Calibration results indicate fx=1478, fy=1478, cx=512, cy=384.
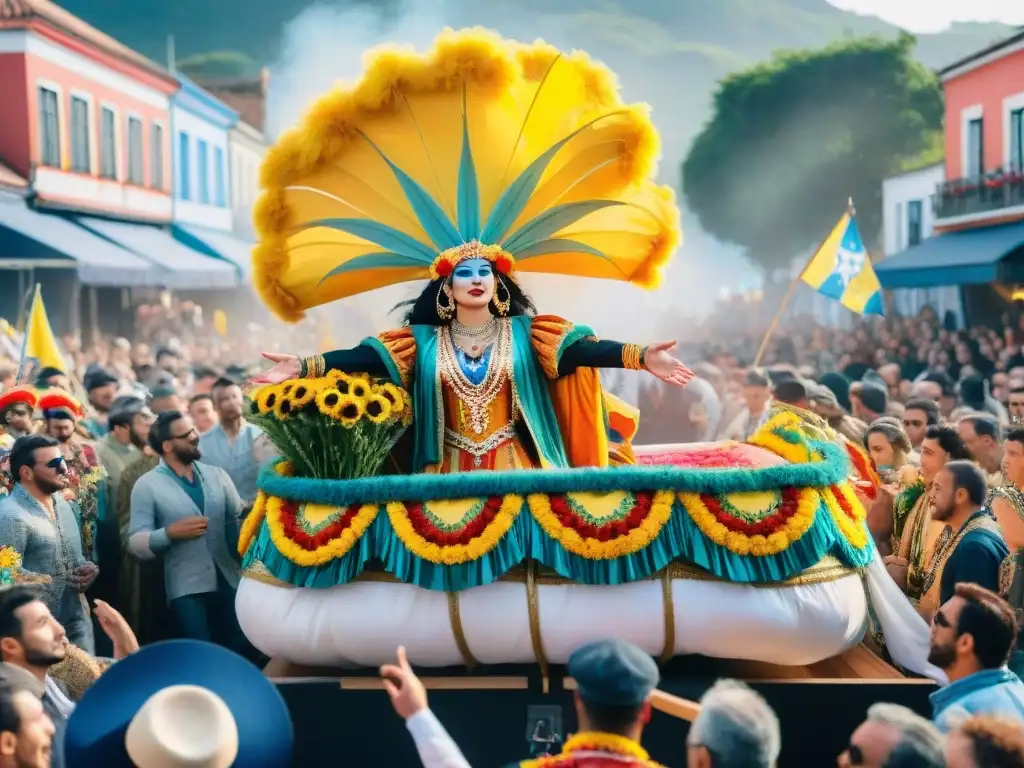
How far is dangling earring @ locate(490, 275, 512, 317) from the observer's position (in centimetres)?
650

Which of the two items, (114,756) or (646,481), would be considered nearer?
(114,756)

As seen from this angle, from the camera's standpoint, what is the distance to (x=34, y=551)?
6.02 meters

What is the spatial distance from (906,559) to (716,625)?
65.5 inches

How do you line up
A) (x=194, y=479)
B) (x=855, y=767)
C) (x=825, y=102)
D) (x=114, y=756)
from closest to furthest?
1. (x=855, y=767)
2. (x=114, y=756)
3. (x=194, y=479)
4. (x=825, y=102)

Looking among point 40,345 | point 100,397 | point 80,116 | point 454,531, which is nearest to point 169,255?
point 80,116

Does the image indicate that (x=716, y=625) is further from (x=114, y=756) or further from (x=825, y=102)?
(x=825, y=102)

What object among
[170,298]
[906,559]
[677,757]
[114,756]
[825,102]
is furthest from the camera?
[825,102]

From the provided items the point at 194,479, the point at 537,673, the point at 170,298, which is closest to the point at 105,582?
the point at 194,479

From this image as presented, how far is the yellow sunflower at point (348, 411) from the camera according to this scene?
557 cm

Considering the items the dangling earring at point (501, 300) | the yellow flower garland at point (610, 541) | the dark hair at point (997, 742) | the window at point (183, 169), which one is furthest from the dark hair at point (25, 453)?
the window at point (183, 169)

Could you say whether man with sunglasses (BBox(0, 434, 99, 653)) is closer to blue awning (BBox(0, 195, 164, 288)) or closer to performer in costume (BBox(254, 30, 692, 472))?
performer in costume (BBox(254, 30, 692, 472))

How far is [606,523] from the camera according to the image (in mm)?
5207

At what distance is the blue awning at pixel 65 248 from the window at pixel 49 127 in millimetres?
A: 916

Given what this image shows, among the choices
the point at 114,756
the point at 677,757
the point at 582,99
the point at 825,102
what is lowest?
the point at 677,757
